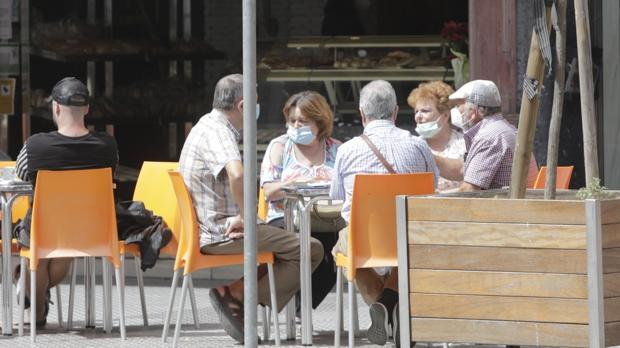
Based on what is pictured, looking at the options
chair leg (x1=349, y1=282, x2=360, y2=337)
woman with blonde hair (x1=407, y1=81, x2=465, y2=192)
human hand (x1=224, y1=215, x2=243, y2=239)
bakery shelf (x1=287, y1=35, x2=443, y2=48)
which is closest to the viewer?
chair leg (x1=349, y1=282, x2=360, y2=337)

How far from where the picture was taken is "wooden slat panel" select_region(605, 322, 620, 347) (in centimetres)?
554

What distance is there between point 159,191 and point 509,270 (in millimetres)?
3571

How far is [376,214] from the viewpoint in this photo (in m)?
7.31

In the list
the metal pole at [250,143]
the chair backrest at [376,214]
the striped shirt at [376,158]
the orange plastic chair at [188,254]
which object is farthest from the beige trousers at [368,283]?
the metal pole at [250,143]

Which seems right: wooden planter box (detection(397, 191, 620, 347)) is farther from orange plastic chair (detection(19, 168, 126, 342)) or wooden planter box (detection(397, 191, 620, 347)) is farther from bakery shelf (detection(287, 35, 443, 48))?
bakery shelf (detection(287, 35, 443, 48))

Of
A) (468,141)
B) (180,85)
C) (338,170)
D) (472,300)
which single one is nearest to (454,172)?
(468,141)

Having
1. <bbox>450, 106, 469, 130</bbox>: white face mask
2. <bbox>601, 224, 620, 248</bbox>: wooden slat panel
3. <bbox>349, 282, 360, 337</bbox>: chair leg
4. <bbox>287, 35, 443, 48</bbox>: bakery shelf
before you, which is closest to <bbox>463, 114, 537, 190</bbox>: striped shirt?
<bbox>450, 106, 469, 130</bbox>: white face mask

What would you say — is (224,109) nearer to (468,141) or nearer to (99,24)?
(468,141)

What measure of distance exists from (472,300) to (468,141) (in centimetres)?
264

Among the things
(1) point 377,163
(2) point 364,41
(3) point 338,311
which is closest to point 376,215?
(1) point 377,163

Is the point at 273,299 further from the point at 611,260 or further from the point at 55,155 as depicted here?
the point at 611,260

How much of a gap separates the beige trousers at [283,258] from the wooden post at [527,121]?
2.24 metres

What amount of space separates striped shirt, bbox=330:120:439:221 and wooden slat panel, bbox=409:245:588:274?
1797mm

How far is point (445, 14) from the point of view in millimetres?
11906
